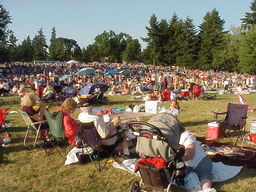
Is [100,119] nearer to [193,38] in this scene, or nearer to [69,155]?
[69,155]

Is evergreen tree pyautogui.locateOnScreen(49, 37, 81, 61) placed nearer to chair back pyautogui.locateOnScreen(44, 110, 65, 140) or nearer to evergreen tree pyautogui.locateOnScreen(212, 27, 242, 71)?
evergreen tree pyautogui.locateOnScreen(212, 27, 242, 71)

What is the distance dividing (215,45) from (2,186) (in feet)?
197

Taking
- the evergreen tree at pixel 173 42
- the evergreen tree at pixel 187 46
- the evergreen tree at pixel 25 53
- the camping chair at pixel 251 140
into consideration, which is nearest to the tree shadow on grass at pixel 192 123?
the camping chair at pixel 251 140

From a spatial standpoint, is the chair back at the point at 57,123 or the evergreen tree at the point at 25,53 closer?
the chair back at the point at 57,123

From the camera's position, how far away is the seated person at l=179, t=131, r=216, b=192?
390 cm

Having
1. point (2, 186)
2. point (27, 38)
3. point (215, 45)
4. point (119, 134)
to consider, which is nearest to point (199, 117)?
point (119, 134)

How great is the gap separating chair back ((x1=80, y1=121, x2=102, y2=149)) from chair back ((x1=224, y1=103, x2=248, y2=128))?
3.46 meters

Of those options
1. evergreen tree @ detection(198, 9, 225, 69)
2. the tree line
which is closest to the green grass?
the tree line

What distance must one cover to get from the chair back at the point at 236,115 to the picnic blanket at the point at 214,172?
1985mm

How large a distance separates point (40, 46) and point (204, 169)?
97.0 metres

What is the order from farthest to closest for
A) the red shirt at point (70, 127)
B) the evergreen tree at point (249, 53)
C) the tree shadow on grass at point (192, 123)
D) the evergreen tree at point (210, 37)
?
1. the evergreen tree at point (210, 37)
2. the evergreen tree at point (249, 53)
3. the tree shadow on grass at point (192, 123)
4. the red shirt at point (70, 127)

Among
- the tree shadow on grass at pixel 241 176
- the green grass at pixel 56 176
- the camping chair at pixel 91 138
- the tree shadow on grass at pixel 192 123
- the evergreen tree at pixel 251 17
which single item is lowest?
the green grass at pixel 56 176

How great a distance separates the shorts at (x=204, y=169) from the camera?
412cm

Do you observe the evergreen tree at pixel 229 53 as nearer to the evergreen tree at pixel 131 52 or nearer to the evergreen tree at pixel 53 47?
the evergreen tree at pixel 131 52
